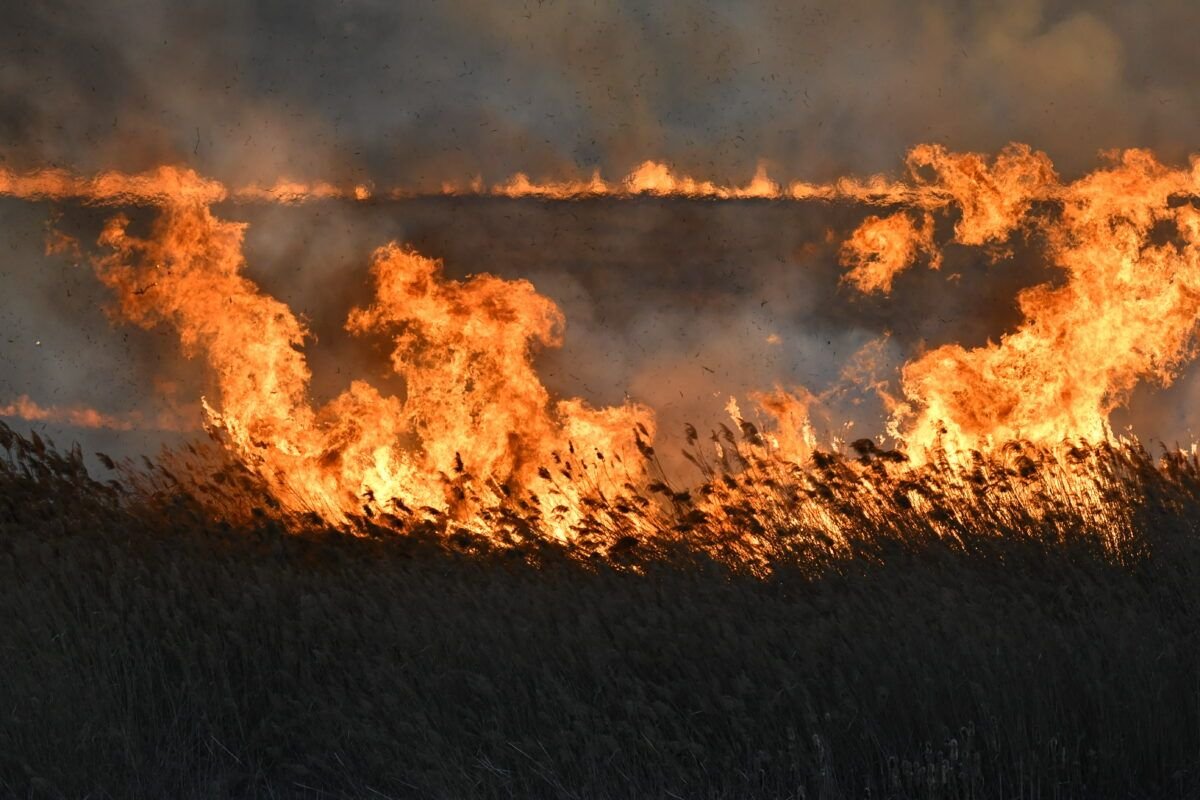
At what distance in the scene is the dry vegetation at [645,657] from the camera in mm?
4523

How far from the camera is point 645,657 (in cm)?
503

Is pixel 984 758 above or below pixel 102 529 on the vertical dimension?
below

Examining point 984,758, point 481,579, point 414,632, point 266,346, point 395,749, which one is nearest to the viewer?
point 984,758

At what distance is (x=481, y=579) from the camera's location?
658 cm

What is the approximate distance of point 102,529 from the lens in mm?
7172

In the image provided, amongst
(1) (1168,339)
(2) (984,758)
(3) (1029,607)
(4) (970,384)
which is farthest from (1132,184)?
(2) (984,758)

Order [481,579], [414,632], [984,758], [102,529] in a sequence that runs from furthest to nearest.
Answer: [102,529]
[481,579]
[414,632]
[984,758]

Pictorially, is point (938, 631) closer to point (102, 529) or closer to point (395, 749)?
point (395, 749)

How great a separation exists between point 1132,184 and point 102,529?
731cm

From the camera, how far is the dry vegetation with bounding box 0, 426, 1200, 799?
178 inches

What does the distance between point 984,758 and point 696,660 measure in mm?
1053

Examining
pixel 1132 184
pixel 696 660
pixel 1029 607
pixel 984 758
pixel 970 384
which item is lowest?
pixel 984 758

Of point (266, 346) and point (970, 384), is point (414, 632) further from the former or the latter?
point (970, 384)

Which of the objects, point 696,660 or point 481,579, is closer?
point 696,660
